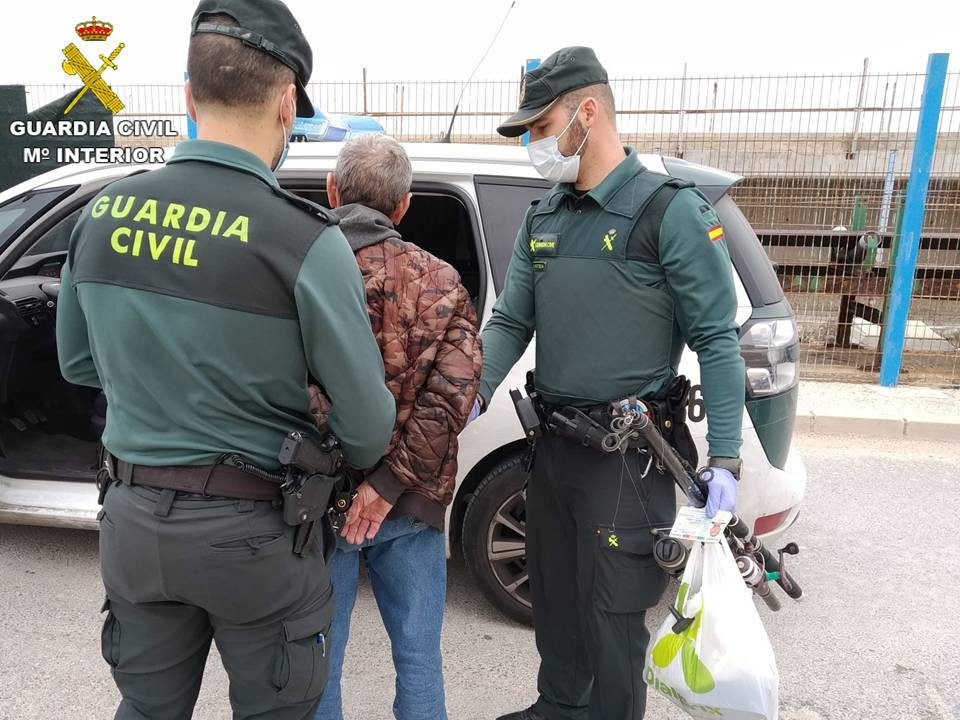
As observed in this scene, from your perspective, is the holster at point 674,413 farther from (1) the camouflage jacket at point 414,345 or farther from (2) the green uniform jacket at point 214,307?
(2) the green uniform jacket at point 214,307

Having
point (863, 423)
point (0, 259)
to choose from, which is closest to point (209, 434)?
point (0, 259)

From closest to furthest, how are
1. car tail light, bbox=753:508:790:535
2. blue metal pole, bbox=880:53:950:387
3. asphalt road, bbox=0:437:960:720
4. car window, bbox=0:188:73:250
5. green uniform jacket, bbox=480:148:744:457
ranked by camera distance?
green uniform jacket, bbox=480:148:744:457
asphalt road, bbox=0:437:960:720
car tail light, bbox=753:508:790:535
car window, bbox=0:188:73:250
blue metal pole, bbox=880:53:950:387

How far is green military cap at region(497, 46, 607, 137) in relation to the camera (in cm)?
189

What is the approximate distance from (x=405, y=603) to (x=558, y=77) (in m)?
1.40

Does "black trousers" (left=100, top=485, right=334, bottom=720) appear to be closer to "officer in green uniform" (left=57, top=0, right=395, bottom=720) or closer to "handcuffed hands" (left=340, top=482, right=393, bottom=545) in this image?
"officer in green uniform" (left=57, top=0, right=395, bottom=720)

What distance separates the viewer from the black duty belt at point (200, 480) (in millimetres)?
1317

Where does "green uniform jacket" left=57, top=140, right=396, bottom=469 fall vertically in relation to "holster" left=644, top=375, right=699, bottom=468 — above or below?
above

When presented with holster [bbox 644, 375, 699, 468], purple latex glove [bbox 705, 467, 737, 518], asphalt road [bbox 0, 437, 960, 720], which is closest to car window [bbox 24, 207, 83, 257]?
asphalt road [bbox 0, 437, 960, 720]

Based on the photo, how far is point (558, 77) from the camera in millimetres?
1888

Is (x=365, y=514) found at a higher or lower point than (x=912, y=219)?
lower

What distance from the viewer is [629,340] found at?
1.88m

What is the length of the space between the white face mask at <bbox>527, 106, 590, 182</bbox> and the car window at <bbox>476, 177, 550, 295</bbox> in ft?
2.50

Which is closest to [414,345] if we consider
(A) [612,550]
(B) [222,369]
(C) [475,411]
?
(C) [475,411]

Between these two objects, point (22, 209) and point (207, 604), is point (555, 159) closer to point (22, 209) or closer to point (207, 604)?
point (207, 604)
